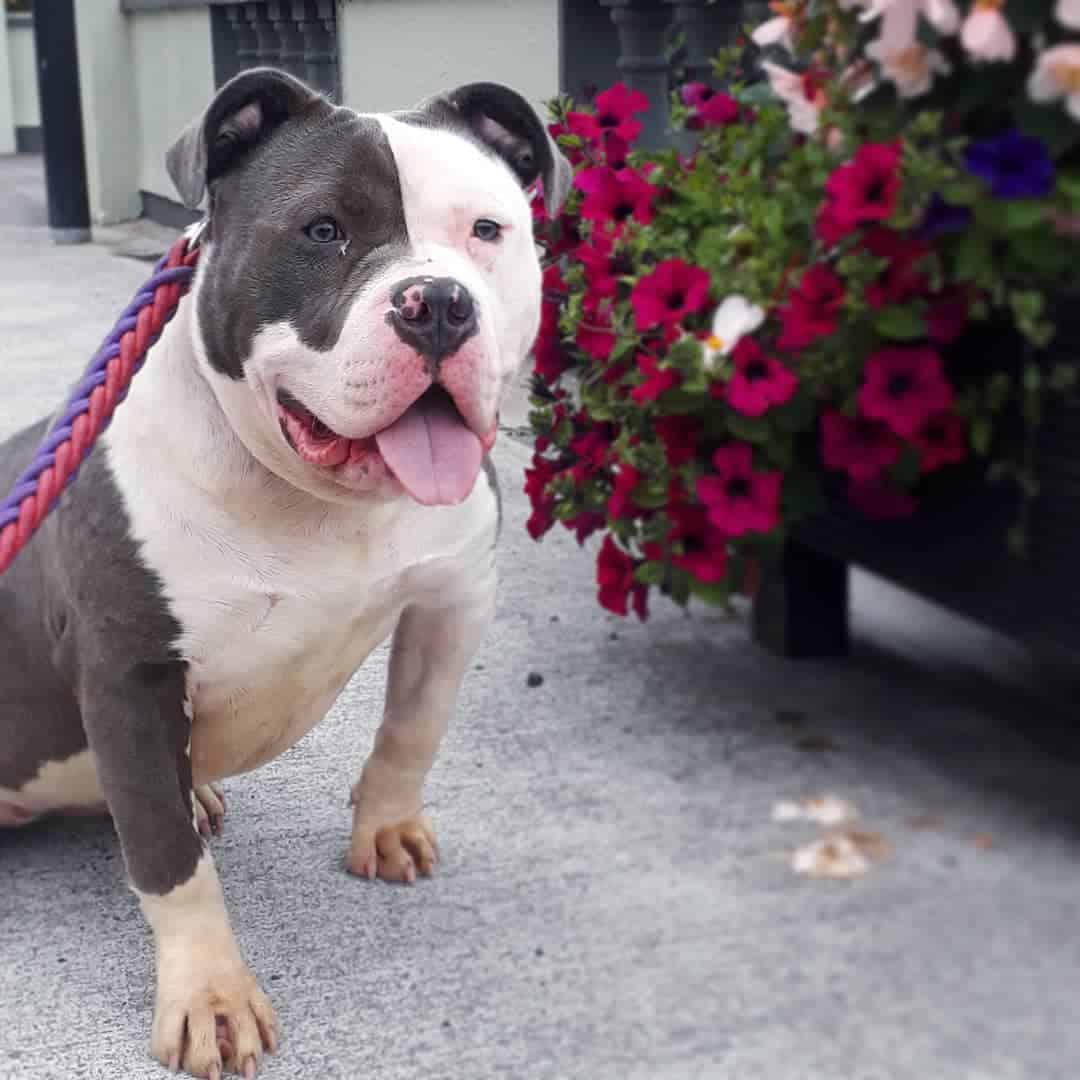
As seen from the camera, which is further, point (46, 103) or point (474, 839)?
point (46, 103)

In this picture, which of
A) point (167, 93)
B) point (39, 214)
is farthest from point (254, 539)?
point (39, 214)

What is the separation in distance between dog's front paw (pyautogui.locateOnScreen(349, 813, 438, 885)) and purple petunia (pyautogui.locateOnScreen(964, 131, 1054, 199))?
1.88 meters

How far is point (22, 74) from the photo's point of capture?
813 inches

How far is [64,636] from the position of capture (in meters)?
1.98

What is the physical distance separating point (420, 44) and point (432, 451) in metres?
2.61

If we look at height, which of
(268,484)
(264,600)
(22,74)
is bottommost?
(22,74)

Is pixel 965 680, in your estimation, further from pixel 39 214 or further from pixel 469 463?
pixel 39 214

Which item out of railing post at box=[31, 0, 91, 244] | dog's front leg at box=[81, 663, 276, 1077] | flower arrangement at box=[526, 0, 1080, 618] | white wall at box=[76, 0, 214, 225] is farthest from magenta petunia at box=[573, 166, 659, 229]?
railing post at box=[31, 0, 91, 244]

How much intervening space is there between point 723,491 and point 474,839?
1.42 meters

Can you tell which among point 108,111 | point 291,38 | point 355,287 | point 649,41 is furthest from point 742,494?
point 108,111

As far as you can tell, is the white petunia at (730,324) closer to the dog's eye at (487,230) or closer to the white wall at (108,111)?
the dog's eye at (487,230)

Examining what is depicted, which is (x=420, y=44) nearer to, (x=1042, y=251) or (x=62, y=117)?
(x=1042, y=251)

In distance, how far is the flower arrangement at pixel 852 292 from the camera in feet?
1.53

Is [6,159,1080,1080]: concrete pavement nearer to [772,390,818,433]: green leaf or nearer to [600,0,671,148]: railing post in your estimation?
[772,390,818,433]: green leaf
